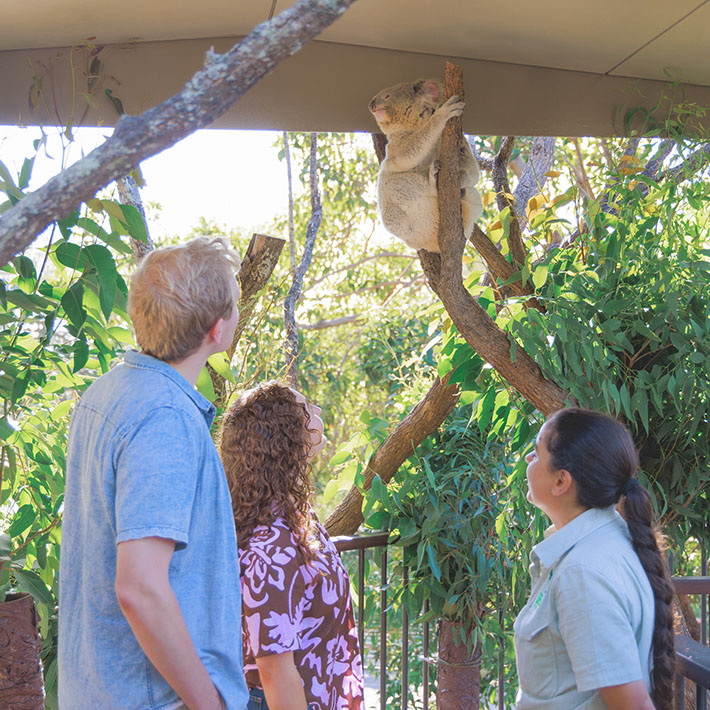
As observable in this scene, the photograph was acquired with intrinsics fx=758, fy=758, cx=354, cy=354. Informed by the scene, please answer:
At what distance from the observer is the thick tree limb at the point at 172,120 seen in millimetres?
670

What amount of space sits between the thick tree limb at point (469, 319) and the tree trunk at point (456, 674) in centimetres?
112

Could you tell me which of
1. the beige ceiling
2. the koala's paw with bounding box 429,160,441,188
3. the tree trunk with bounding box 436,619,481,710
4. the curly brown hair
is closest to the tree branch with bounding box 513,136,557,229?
the koala's paw with bounding box 429,160,441,188

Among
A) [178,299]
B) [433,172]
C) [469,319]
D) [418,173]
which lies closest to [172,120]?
[178,299]

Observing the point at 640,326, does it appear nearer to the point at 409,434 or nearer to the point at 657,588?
the point at 409,434

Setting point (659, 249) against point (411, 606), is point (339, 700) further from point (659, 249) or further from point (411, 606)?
point (659, 249)

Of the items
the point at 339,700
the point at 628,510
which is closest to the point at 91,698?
the point at 339,700

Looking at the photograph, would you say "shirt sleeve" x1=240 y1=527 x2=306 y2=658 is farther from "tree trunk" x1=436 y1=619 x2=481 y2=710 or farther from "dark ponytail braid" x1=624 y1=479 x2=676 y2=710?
"tree trunk" x1=436 y1=619 x2=481 y2=710

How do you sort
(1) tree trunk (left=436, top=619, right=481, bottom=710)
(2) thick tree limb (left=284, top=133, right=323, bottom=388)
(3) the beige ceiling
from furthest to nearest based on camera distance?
(2) thick tree limb (left=284, top=133, right=323, bottom=388) < (1) tree trunk (left=436, top=619, right=481, bottom=710) < (3) the beige ceiling

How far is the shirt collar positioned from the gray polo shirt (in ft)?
1.92

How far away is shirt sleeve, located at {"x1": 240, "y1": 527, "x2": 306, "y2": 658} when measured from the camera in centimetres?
126

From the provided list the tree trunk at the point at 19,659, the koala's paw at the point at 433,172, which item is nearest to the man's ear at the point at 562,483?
the tree trunk at the point at 19,659

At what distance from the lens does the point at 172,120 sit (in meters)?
0.69

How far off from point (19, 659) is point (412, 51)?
1.77 meters

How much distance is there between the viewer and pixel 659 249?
7.12ft
